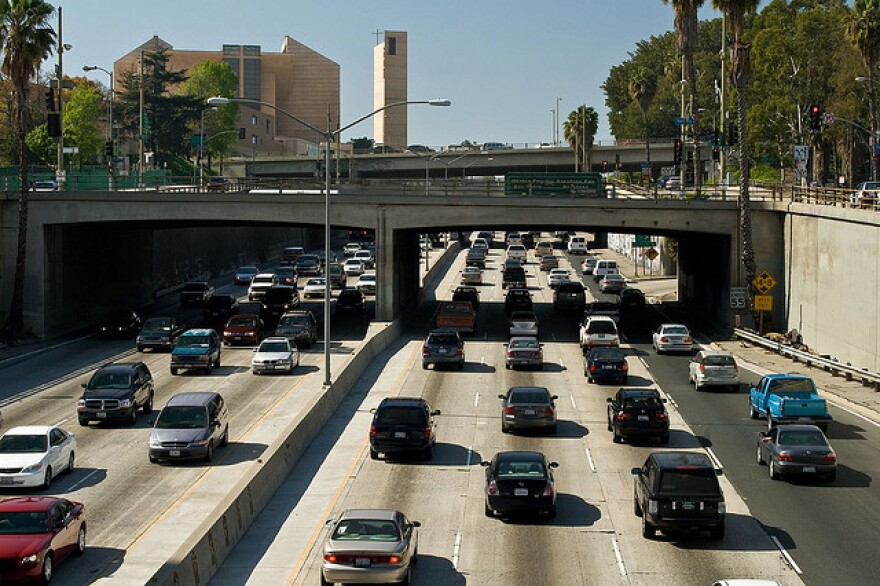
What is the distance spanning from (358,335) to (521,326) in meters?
10.1

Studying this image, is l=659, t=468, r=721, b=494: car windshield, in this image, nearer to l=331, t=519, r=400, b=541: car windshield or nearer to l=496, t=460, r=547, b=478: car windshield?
l=496, t=460, r=547, b=478: car windshield

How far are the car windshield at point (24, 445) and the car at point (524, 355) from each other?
81.2ft

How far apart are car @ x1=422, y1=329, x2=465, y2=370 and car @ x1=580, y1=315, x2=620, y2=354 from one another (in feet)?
23.5

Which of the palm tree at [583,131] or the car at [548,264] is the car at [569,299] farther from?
Result: the palm tree at [583,131]

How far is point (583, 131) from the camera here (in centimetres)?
14688

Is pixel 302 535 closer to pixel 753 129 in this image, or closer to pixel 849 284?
pixel 849 284

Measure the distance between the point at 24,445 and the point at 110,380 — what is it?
9.43 metres

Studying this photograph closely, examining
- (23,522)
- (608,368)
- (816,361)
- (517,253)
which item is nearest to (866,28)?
(816,361)

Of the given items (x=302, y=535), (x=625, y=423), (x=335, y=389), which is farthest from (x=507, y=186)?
(x=302, y=535)

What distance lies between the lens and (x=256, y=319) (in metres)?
63.9

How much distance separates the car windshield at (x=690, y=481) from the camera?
26.9 meters

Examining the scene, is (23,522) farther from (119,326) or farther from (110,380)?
(119,326)

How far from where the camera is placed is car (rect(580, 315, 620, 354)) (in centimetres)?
5841

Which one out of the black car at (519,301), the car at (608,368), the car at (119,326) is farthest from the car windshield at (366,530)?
the black car at (519,301)
